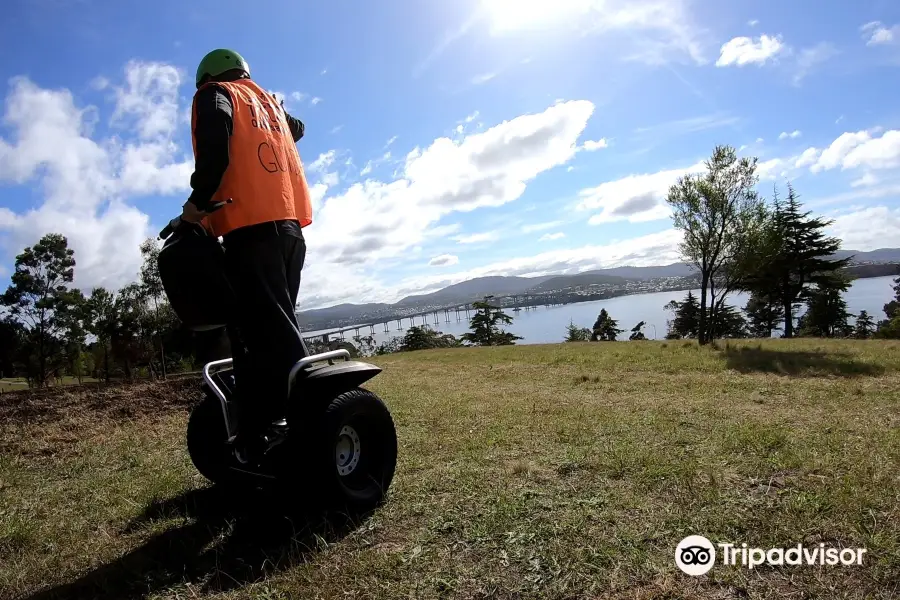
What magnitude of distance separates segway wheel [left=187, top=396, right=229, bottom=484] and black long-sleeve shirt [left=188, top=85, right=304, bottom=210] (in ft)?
4.37

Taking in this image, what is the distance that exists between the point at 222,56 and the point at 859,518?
418cm

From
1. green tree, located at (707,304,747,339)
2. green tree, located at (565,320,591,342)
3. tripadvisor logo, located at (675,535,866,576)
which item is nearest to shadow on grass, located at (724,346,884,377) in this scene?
tripadvisor logo, located at (675,535,866,576)

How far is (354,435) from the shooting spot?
110 inches

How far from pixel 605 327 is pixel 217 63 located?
69846mm

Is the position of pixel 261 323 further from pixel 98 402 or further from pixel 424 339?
pixel 424 339

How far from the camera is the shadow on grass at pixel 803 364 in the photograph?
11.1m

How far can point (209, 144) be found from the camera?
2.44 meters

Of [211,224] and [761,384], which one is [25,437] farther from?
[761,384]

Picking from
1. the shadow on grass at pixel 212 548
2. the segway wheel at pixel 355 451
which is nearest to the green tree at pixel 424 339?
the shadow on grass at pixel 212 548

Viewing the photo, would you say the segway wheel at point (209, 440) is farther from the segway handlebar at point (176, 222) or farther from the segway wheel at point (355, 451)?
the segway handlebar at point (176, 222)

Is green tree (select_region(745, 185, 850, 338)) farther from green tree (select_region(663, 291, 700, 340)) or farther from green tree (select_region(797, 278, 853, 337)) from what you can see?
green tree (select_region(663, 291, 700, 340))

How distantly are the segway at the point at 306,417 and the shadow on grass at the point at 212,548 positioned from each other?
0.65 feet

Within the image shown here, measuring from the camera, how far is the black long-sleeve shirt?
242 cm

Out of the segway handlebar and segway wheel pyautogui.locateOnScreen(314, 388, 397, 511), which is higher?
the segway handlebar
